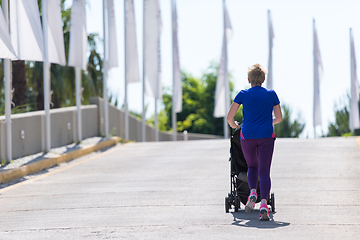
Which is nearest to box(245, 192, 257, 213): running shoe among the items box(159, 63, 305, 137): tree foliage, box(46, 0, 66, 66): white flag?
box(46, 0, 66, 66): white flag

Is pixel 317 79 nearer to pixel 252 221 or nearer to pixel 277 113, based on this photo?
pixel 277 113

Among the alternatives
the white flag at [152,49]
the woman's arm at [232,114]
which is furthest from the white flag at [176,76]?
the woman's arm at [232,114]

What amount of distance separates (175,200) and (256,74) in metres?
2.37

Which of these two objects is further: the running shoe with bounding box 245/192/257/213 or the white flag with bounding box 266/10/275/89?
the white flag with bounding box 266/10/275/89

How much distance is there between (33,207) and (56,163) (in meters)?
5.60

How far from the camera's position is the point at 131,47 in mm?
22453

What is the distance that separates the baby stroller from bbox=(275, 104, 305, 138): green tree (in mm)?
29360

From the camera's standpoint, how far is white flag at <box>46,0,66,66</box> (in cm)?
1412

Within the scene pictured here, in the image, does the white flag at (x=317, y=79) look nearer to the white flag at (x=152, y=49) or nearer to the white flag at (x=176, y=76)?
the white flag at (x=176, y=76)

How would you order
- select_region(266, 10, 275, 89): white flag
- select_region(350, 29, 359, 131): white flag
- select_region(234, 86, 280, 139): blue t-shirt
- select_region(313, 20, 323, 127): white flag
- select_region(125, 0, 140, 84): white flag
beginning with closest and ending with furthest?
select_region(234, 86, 280, 139): blue t-shirt, select_region(125, 0, 140, 84): white flag, select_region(266, 10, 275, 89): white flag, select_region(350, 29, 359, 131): white flag, select_region(313, 20, 323, 127): white flag

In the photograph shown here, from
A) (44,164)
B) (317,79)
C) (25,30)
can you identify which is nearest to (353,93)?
(317,79)

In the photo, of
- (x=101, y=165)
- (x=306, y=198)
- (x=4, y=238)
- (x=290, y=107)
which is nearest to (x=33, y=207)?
(x=4, y=238)

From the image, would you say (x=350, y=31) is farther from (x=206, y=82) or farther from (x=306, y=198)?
(x=206, y=82)

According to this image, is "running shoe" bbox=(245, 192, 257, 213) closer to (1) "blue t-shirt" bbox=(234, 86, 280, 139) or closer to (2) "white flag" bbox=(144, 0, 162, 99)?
(1) "blue t-shirt" bbox=(234, 86, 280, 139)
